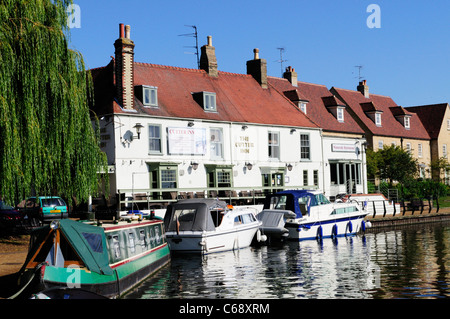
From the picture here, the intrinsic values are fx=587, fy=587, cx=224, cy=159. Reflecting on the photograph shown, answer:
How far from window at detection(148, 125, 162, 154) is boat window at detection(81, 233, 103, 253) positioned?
19710mm

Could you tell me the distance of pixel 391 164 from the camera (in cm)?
5291

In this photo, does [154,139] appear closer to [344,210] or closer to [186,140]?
[186,140]

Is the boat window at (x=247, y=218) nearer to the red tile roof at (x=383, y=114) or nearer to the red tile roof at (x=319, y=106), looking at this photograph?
the red tile roof at (x=319, y=106)

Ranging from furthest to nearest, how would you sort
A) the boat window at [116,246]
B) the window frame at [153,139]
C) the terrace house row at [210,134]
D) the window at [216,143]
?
1. the window at [216,143]
2. the window frame at [153,139]
3. the terrace house row at [210,134]
4. the boat window at [116,246]

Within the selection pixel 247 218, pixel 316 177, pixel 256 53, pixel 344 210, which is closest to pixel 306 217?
pixel 344 210

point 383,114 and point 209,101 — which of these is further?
point 383,114

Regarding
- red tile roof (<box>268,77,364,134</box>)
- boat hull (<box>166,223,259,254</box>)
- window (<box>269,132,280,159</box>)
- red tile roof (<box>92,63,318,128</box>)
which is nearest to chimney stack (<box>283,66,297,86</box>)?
red tile roof (<box>268,77,364,134</box>)

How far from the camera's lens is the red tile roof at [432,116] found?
65.9 m

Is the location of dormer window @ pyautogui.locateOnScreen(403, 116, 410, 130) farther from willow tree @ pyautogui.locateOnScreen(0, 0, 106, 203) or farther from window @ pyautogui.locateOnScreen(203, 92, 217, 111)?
willow tree @ pyautogui.locateOnScreen(0, 0, 106, 203)

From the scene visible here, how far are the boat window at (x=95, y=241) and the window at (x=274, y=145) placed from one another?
90.5 feet

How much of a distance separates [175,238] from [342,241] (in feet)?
31.9

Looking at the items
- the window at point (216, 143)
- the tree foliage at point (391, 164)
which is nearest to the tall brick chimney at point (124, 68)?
the window at point (216, 143)

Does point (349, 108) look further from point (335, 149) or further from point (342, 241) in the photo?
point (342, 241)

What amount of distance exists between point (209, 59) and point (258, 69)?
536cm
